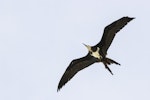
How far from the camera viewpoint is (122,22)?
28.9 m

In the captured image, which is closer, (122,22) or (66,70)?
(122,22)

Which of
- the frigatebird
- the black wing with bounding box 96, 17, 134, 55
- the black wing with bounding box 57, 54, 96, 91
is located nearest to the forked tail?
the frigatebird

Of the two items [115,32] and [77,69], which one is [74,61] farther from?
[115,32]

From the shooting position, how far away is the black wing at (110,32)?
2890 cm

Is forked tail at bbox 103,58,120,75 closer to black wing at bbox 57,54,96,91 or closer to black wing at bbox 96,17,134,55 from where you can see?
black wing at bbox 96,17,134,55

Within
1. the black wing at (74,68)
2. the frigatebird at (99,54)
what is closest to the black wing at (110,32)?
the frigatebird at (99,54)

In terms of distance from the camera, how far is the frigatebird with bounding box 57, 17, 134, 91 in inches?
1140

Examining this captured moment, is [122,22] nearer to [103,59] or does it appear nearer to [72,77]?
[103,59]

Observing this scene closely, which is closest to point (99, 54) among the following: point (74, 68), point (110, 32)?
point (110, 32)

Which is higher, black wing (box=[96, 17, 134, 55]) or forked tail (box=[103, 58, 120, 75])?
black wing (box=[96, 17, 134, 55])

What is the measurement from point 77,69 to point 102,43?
94.9 inches

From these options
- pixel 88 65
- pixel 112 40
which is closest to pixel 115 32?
pixel 112 40

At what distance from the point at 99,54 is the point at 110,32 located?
137 centimetres

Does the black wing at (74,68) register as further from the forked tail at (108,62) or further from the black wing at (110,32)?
the forked tail at (108,62)
